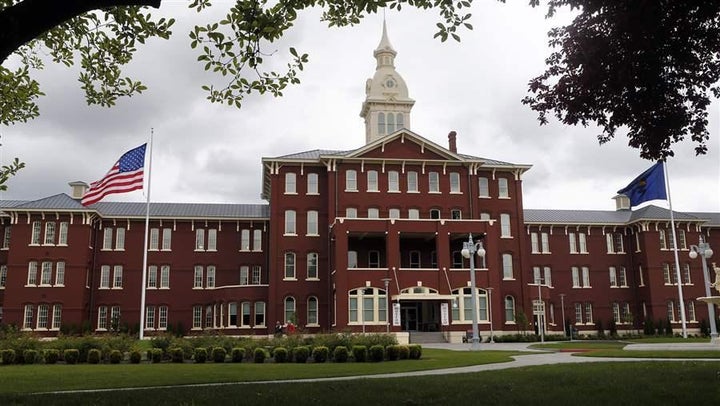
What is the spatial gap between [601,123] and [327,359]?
54.0 ft

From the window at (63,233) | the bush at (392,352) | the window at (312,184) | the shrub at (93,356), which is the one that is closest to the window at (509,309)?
the window at (312,184)

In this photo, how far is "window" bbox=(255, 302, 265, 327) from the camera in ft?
164

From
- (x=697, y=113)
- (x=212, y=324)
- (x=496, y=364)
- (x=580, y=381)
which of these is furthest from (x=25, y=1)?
(x=212, y=324)

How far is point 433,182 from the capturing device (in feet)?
170

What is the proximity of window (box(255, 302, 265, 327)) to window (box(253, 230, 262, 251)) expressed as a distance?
6.96m

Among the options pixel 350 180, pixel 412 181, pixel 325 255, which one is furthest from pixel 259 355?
pixel 412 181

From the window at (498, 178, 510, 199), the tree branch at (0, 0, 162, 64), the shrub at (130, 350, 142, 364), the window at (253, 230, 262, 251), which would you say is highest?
the window at (498, 178, 510, 199)

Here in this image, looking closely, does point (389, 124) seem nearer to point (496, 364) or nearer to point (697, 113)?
point (496, 364)

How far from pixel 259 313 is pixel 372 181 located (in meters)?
13.6

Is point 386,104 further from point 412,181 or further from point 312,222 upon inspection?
point 312,222

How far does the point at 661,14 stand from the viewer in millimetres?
9750

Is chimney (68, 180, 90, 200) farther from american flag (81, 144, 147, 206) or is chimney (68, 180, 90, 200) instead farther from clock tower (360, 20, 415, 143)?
clock tower (360, 20, 415, 143)

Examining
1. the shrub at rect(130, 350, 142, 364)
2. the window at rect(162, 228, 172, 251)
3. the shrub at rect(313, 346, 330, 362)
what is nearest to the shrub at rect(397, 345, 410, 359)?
the shrub at rect(313, 346, 330, 362)

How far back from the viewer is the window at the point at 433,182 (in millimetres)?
51594
